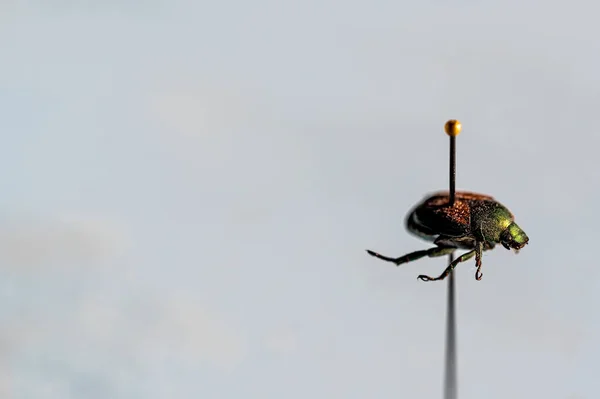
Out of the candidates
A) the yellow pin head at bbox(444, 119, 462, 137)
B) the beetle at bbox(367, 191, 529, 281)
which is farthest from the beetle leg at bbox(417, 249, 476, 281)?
the yellow pin head at bbox(444, 119, 462, 137)

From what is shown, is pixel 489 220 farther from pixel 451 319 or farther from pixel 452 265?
pixel 451 319

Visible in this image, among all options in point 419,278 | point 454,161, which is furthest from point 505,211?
point 419,278

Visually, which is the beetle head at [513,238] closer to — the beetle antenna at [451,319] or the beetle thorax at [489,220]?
the beetle thorax at [489,220]

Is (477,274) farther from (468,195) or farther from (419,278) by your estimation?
(468,195)

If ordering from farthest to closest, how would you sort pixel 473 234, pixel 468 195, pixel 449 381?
1. pixel 468 195
2. pixel 473 234
3. pixel 449 381

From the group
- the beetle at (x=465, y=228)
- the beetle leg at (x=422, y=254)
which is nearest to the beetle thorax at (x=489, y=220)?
the beetle at (x=465, y=228)

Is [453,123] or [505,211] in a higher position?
[453,123]

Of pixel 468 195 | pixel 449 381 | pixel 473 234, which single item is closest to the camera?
pixel 449 381
